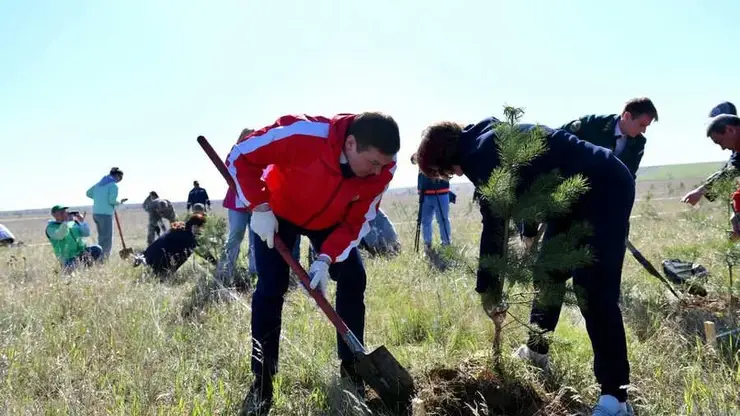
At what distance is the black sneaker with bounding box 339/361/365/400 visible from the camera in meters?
2.48

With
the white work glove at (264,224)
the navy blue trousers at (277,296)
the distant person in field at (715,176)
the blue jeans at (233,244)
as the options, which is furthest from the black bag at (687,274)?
the blue jeans at (233,244)

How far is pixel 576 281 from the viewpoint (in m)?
2.27

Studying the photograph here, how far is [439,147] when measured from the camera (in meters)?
2.28

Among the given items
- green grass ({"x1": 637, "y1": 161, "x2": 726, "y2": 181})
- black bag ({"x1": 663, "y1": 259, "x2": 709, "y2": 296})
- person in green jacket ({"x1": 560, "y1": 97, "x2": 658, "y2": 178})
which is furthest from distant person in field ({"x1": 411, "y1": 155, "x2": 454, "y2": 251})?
green grass ({"x1": 637, "y1": 161, "x2": 726, "y2": 181})

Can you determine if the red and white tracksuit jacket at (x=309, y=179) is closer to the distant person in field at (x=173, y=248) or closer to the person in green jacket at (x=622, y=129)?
Result: the person in green jacket at (x=622, y=129)

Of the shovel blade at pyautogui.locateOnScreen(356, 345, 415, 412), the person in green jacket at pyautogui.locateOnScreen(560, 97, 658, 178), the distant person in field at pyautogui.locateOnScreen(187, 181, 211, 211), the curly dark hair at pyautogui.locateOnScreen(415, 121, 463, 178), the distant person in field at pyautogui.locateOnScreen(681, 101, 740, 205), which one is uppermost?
the person in green jacket at pyautogui.locateOnScreen(560, 97, 658, 178)

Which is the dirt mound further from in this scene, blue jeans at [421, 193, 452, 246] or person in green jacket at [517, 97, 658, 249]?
blue jeans at [421, 193, 452, 246]

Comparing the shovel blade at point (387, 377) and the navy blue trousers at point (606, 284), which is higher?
the navy blue trousers at point (606, 284)

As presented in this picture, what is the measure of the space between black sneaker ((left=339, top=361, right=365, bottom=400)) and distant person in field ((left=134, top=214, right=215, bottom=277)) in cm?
375

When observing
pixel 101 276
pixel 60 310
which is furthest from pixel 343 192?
pixel 101 276

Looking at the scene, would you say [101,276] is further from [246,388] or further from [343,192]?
[343,192]

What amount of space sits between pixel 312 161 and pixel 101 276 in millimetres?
3445

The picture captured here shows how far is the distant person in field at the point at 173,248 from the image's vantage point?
5965mm

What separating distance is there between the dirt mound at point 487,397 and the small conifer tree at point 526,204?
1.34 ft
